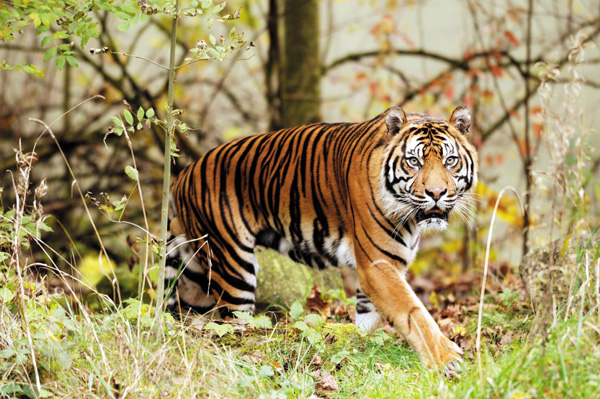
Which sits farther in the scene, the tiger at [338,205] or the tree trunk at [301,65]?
the tree trunk at [301,65]

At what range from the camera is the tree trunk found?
25.6ft

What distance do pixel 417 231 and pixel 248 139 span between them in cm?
145

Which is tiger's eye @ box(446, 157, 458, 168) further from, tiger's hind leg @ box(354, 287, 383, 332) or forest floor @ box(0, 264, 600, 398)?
tiger's hind leg @ box(354, 287, 383, 332)

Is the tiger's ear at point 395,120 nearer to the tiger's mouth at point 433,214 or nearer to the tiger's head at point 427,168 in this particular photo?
the tiger's head at point 427,168

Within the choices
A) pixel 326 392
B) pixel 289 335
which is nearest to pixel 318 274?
pixel 289 335

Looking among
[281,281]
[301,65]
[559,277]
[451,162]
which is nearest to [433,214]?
[451,162]

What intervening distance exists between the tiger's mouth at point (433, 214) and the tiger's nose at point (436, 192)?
0.11 m

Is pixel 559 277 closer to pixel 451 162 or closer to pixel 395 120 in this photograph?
pixel 451 162

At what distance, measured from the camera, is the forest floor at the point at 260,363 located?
273cm

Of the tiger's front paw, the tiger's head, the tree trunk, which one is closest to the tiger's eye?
the tiger's head

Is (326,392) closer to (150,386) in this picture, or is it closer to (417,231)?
(150,386)

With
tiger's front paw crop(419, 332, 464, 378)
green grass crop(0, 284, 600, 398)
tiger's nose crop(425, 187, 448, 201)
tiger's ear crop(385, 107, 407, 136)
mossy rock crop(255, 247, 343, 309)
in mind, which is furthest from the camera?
mossy rock crop(255, 247, 343, 309)

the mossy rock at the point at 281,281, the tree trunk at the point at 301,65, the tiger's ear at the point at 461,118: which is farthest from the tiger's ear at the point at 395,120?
the tree trunk at the point at 301,65

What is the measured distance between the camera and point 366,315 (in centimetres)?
479
